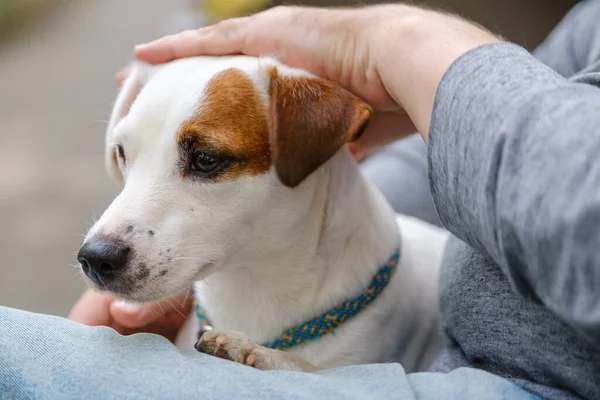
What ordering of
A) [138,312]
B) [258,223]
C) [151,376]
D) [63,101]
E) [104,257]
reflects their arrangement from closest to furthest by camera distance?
[151,376] → [104,257] → [258,223] → [138,312] → [63,101]

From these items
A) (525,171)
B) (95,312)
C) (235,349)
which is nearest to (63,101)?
(95,312)

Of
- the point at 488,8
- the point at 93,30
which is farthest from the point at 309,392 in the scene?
the point at 93,30

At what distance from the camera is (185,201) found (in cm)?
87

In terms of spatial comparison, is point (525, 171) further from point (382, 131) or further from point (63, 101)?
point (63, 101)

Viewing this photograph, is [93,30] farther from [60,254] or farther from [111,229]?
[111,229]

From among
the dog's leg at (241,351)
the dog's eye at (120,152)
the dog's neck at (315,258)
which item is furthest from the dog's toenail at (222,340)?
the dog's eye at (120,152)

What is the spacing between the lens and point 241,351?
84 cm

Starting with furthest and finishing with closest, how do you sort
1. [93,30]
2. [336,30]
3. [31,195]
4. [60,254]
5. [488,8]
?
[93,30]
[488,8]
[31,195]
[60,254]
[336,30]

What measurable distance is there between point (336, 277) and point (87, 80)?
1.92 m

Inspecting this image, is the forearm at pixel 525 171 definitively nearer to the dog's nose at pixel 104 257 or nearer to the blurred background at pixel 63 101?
the dog's nose at pixel 104 257

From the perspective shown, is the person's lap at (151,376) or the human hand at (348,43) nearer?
the person's lap at (151,376)

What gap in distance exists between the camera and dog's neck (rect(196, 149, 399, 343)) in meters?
0.98

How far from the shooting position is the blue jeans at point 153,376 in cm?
67

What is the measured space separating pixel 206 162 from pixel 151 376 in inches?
12.2
